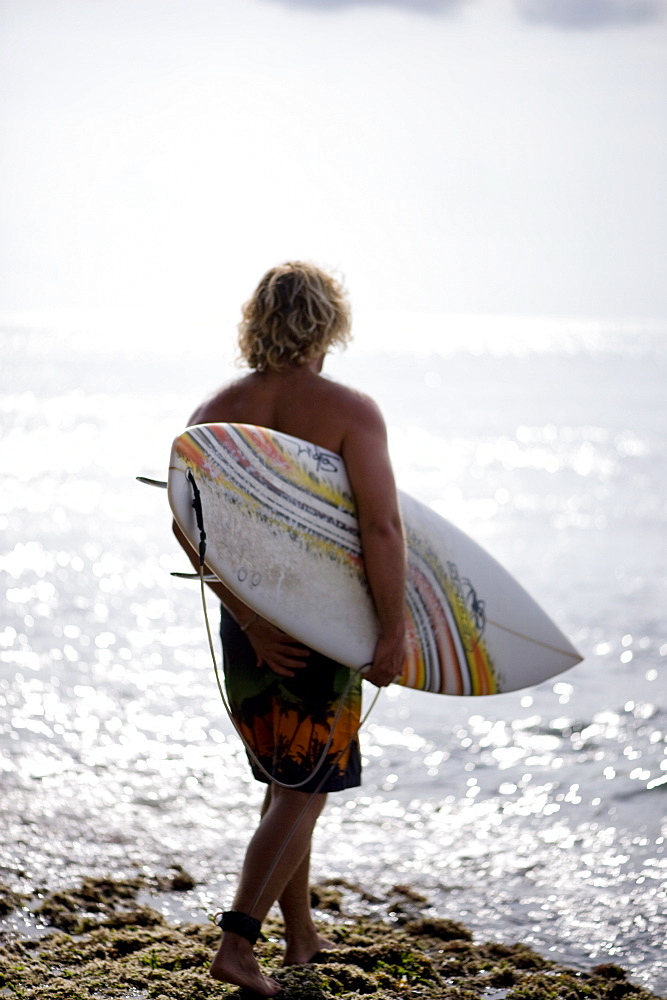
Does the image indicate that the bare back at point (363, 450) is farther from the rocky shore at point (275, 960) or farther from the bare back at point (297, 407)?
the rocky shore at point (275, 960)

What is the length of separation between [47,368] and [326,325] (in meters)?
38.7

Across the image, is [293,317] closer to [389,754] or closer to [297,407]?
[297,407]

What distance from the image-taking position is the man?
266 cm

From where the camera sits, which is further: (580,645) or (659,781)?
(580,645)

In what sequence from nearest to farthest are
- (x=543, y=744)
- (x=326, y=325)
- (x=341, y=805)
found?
(x=326, y=325)
(x=341, y=805)
(x=543, y=744)

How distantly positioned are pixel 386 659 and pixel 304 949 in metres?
0.80

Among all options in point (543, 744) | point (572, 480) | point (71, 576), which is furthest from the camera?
point (572, 480)

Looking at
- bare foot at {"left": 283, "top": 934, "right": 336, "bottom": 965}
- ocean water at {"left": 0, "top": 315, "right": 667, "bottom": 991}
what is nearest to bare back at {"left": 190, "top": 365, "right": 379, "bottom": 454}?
bare foot at {"left": 283, "top": 934, "right": 336, "bottom": 965}

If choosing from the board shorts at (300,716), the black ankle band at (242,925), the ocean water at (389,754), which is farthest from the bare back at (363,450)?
the ocean water at (389,754)

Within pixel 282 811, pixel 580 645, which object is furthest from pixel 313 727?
pixel 580 645

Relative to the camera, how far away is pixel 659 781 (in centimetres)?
450

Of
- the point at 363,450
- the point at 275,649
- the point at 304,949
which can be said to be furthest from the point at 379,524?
the point at 304,949

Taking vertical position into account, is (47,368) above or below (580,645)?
above

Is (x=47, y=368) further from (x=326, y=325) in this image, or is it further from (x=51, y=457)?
(x=326, y=325)
